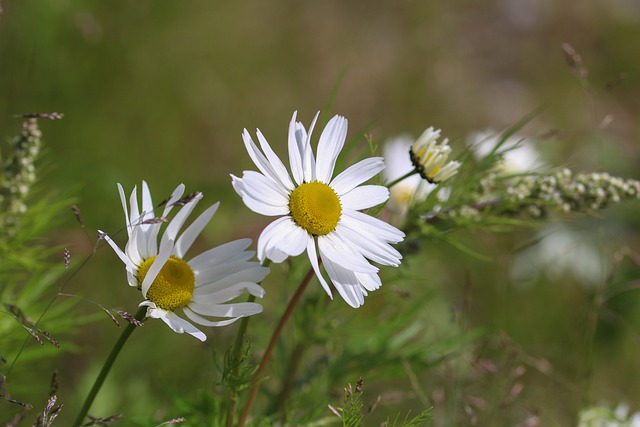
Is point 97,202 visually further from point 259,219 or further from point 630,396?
point 630,396

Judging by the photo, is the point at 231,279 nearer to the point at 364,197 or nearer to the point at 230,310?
the point at 230,310

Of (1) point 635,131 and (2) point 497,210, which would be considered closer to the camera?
(2) point 497,210

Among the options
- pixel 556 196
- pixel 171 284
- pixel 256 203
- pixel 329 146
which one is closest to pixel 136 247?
pixel 171 284

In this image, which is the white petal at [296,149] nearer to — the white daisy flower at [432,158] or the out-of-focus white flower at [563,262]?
the white daisy flower at [432,158]

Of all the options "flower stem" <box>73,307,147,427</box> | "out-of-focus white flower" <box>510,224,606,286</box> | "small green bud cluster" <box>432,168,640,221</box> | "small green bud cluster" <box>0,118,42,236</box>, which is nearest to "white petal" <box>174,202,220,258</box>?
"flower stem" <box>73,307,147,427</box>

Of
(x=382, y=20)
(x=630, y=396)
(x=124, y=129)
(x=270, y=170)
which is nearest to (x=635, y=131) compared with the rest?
(x=382, y=20)

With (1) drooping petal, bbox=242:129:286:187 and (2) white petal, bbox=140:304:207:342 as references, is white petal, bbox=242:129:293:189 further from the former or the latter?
(2) white petal, bbox=140:304:207:342

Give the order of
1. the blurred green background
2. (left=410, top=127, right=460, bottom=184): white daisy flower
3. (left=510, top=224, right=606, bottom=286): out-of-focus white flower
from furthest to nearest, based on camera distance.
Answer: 1. (left=510, top=224, right=606, bottom=286): out-of-focus white flower
2. the blurred green background
3. (left=410, top=127, right=460, bottom=184): white daisy flower
